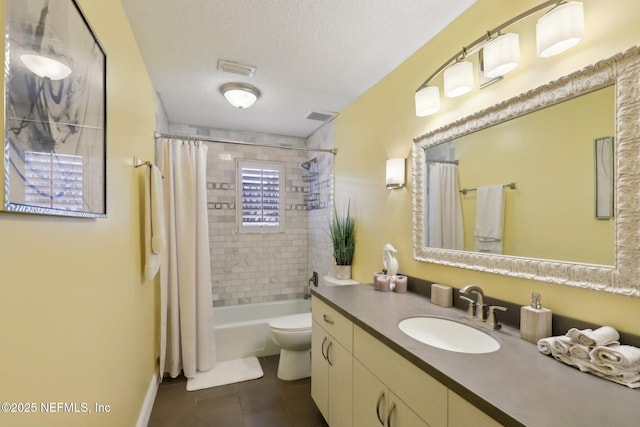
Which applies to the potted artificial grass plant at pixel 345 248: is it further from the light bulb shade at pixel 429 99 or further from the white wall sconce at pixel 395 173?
the light bulb shade at pixel 429 99

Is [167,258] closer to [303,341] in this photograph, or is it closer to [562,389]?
[303,341]

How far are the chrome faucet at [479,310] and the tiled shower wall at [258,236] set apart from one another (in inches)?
80.4

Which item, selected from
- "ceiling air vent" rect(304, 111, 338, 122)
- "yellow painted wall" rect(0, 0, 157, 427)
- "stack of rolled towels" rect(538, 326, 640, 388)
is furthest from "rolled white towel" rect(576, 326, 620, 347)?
"ceiling air vent" rect(304, 111, 338, 122)

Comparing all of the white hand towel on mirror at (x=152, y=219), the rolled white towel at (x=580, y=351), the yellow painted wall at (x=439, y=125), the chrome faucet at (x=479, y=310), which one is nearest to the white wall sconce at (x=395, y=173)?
the yellow painted wall at (x=439, y=125)

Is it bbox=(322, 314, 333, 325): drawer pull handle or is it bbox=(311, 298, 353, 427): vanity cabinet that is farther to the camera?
bbox=(322, 314, 333, 325): drawer pull handle

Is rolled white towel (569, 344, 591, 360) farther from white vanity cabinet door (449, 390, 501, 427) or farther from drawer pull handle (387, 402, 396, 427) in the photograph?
drawer pull handle (387, 402, 396, 427)

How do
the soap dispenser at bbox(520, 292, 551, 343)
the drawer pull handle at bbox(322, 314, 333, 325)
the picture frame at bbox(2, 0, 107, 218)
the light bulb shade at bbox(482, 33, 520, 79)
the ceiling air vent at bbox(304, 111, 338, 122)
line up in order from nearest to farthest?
the picture frame at bbox(2, 0, 107, 218), the soap dispenser at bbox(520, 292, 551, 343), the light bulb shade at bbox(482, 33, 520, 79), the drawer pull handle at bbox(322, 314, 333, 325), the ceiling air vent at bbox(304, 111, 338, 122)

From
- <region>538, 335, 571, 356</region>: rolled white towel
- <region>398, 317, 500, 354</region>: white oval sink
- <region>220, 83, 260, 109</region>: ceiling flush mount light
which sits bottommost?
<region>398, 317, 500, 354</region>: white oval sink

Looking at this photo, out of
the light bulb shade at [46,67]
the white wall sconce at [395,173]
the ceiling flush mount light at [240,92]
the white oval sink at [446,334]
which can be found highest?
the ceiling flush mount light at [240,92]

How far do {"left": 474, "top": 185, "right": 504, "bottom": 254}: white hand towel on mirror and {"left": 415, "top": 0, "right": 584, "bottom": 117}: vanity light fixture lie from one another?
54 centimetres

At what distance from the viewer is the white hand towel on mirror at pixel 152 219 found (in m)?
Result: 1.86

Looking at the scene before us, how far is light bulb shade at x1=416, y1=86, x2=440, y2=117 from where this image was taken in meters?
1.66

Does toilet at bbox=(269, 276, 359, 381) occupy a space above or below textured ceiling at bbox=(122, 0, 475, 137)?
below

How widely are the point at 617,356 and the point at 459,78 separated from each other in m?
1.28
